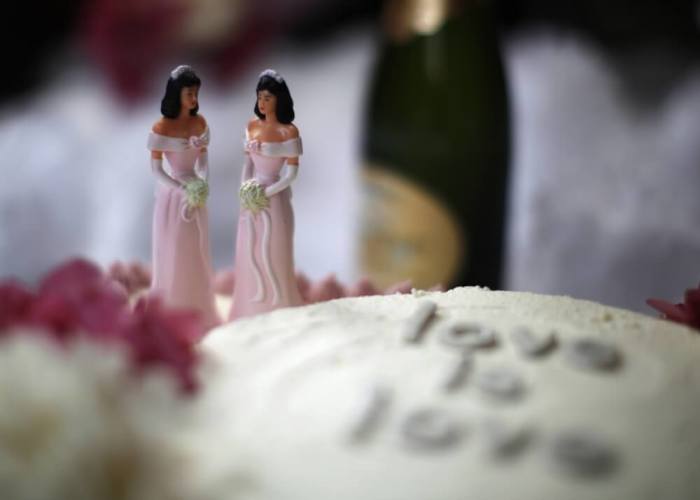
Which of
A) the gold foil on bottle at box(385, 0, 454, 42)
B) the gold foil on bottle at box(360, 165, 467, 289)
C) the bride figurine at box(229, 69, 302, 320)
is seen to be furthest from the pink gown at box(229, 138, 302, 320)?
the gold foil on bottle at box(385, 0, 454, 42)

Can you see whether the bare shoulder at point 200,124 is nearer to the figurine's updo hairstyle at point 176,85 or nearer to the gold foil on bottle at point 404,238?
the figurine's updo hairstyle at point 176,85

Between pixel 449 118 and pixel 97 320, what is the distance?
3.28 ft

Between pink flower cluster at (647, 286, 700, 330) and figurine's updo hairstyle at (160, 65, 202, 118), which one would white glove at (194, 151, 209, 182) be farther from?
pink flower cluster at (647, 286, 700, 330)

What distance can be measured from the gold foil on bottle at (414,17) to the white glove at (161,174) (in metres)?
0.75

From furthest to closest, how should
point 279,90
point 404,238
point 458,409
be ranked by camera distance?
point 404,238 < point 279,90 < point 458,409

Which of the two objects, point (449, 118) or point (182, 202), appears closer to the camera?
point (182, 202)

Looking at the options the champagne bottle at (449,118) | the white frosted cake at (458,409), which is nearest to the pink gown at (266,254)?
the white frosted cake at (458,409)

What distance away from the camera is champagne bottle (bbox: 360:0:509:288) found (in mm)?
1445

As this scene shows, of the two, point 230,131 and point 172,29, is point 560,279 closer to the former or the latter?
point 230,131

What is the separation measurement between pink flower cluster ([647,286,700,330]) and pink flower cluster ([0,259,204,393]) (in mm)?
389

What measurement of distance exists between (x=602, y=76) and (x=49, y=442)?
143cm

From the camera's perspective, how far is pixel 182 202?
2.59 feet

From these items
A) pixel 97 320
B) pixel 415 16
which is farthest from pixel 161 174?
pixel 415 16

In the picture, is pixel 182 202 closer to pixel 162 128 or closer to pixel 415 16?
pixel 162 128
